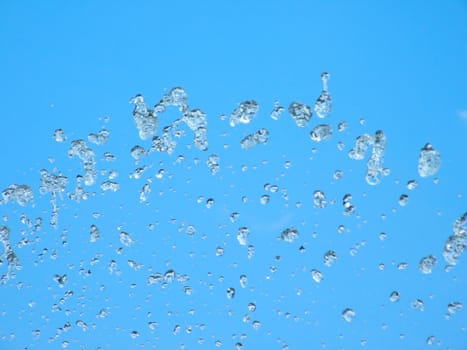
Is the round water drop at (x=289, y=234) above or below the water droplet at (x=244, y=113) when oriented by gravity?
below

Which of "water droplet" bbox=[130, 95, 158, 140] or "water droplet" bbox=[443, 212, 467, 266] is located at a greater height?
"water droplet" bbox=[130, 95, 158, 140]

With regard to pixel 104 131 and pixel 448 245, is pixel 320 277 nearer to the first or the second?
pixel 448 245

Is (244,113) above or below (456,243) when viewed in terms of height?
above

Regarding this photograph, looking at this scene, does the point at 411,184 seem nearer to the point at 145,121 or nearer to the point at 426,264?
the point at 426,264

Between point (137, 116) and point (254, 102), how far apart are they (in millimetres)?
1207

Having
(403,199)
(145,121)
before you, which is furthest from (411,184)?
(145,121)

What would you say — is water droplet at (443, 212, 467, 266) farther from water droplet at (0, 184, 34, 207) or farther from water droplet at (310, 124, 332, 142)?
water droplet at (0, 184, 34, 207)

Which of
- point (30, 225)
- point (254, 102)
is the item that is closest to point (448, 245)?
point (254, 102)

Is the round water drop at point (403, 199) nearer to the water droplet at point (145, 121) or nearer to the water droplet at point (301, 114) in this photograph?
the water droplet at point (301, 114)

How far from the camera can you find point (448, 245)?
519 centimetres

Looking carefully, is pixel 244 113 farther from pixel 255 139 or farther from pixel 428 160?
pixel 428 160

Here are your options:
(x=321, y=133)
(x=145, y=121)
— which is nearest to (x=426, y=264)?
(x=321, y=133)

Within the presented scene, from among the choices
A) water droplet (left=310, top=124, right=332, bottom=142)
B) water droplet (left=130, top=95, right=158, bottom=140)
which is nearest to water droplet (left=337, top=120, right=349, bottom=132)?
water droplet (left=310, top=124, right=332, bottom=142)

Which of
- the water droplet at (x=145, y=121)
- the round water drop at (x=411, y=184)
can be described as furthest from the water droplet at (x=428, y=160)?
the water droplet at (x=145, y=121)
